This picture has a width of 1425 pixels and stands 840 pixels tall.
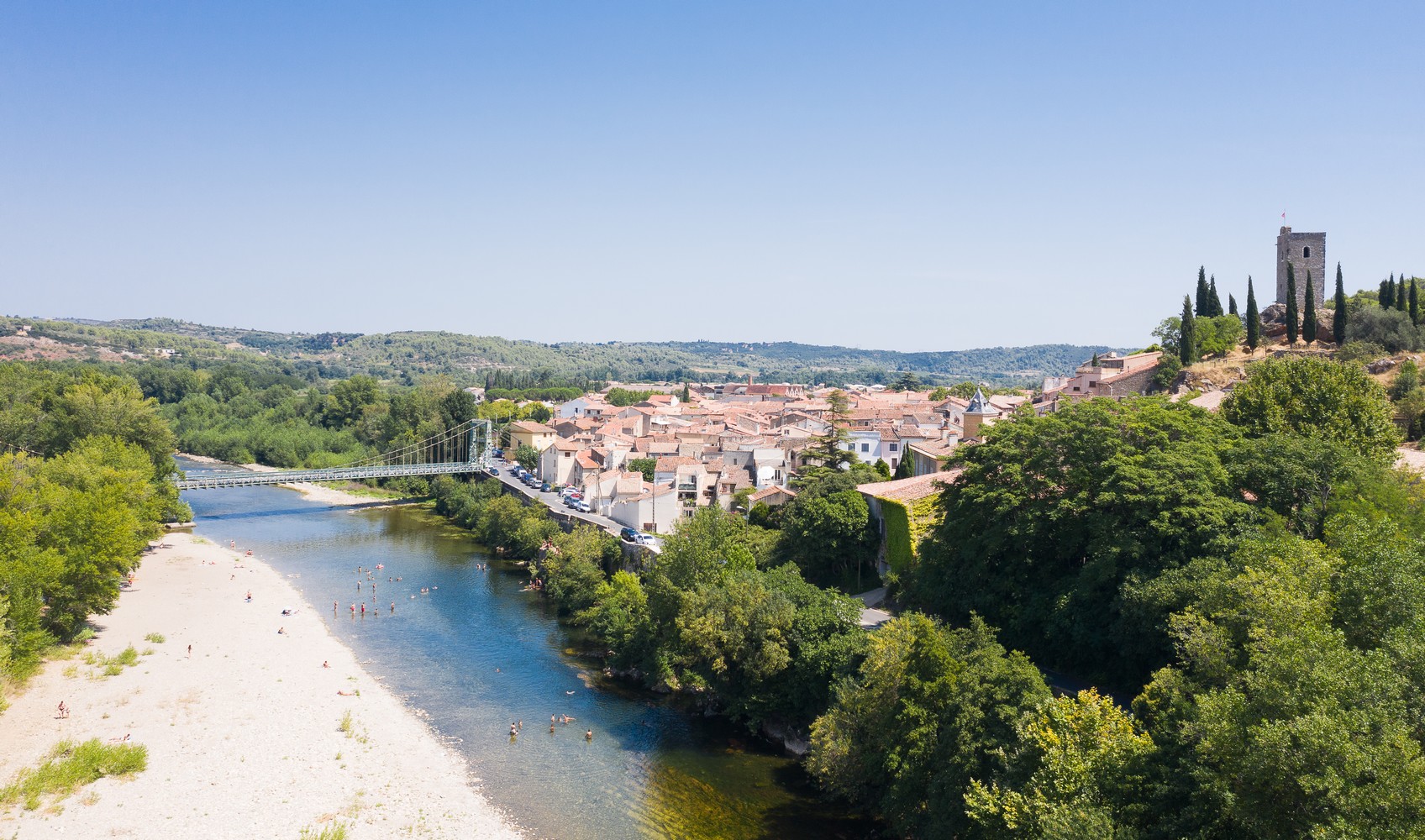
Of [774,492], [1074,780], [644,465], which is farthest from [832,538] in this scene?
[644,465]

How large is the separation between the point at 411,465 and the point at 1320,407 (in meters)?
59.9

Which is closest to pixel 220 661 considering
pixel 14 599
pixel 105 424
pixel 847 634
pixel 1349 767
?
pixel 14 599

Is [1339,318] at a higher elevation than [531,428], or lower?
higher

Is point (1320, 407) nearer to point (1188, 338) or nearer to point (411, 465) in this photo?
point (1188, 338)

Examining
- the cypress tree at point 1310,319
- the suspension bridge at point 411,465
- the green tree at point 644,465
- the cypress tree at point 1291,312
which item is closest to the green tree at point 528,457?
the suspension bridge at point 411,465

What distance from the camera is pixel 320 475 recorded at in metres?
64.2

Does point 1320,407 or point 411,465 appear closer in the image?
point 1320,407

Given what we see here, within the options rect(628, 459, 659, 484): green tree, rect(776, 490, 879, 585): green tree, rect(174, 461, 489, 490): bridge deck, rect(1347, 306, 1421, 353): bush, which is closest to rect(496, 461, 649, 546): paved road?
rect(174, 461, 489, 490): bridge deck

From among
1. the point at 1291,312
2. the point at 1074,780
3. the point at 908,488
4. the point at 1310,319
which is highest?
the point at 1291,312

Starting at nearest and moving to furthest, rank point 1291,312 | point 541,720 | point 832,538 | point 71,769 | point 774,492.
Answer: point 71,769 < point 541,720 < point 832,538 < point 774,492 < point 1291,312

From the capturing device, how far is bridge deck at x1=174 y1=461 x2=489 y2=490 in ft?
197

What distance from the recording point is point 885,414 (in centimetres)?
6512

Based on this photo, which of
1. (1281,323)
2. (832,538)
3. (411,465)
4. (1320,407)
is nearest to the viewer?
(1320,407)

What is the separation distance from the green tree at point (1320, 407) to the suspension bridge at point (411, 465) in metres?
50.6
